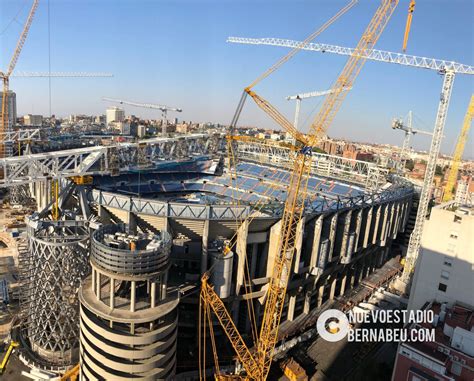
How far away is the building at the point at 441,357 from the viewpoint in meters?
27.3

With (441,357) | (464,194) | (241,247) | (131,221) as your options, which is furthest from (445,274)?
(464,194)

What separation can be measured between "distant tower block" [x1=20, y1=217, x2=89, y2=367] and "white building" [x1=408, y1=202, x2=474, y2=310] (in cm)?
4000

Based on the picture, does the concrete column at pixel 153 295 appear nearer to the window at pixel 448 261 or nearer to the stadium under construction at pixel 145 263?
the stadium under construction at pixel 145 263

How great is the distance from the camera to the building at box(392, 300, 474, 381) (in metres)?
27.3

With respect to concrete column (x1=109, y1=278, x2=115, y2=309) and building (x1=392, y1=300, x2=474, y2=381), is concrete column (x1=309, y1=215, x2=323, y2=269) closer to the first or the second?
building (x1=392, y1=300, x2=474, y2=381)

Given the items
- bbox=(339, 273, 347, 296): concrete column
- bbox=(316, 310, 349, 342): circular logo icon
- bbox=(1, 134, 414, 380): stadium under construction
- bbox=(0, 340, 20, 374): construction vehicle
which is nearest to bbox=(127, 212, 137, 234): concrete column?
bbox=(1, 134, 414, 380): stadium under construction

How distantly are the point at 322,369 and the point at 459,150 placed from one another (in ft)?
244

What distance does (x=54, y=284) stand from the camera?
37.2 m

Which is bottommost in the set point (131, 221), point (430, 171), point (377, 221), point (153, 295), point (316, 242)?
point (153, 295)

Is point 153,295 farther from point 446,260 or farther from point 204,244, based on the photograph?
point 446,260

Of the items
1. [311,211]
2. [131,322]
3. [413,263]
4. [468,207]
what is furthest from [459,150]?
[131,322]

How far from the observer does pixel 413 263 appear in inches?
2473

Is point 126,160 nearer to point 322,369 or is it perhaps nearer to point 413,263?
point 322,369

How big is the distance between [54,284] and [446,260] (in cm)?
4495
